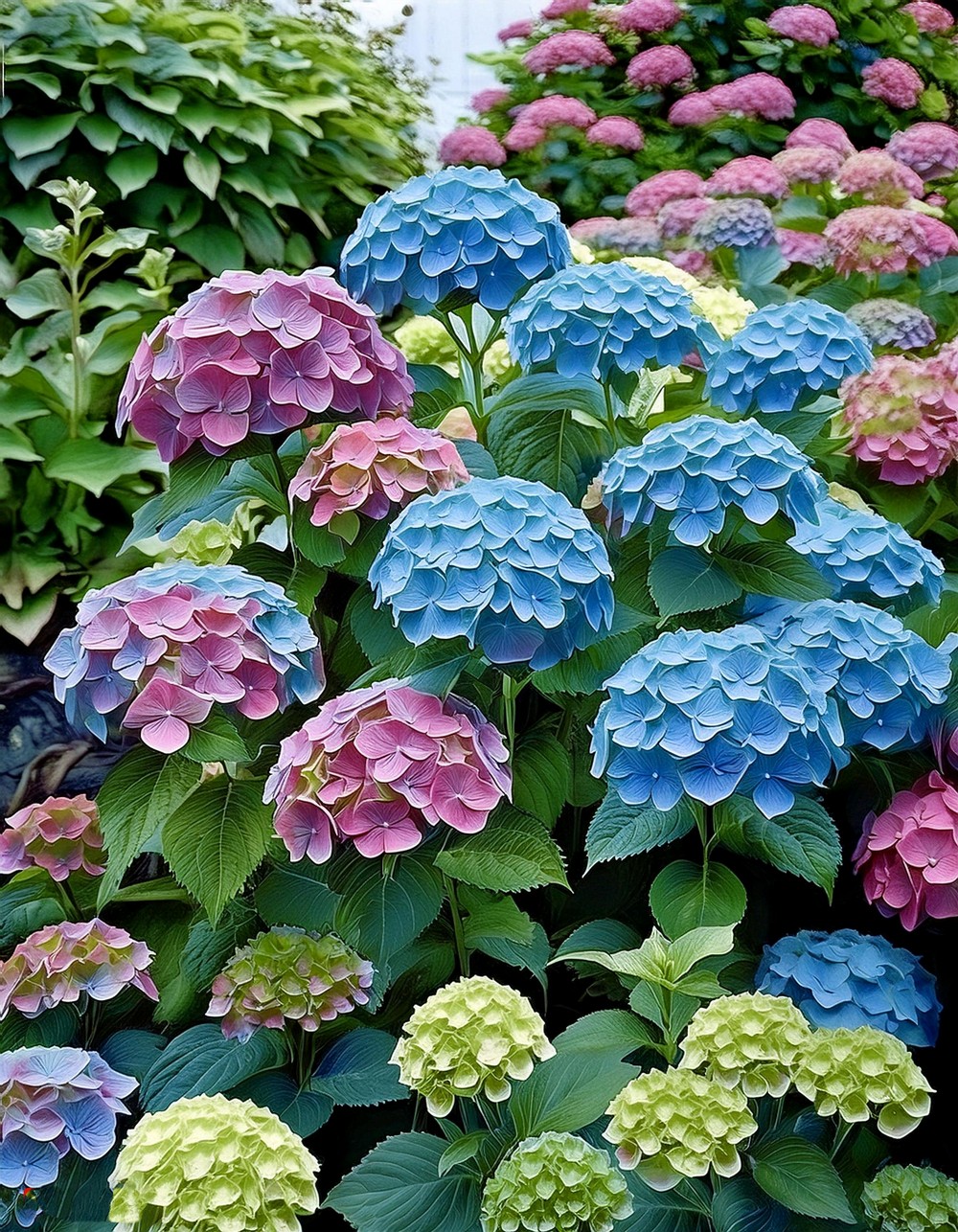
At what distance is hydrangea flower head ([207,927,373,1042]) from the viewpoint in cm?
123

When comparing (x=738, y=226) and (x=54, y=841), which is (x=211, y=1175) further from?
(x=738, y=226)

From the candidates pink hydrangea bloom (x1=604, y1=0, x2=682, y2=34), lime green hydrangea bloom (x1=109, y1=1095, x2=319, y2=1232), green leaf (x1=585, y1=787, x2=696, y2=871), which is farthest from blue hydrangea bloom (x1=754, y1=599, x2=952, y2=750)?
pink hydrangea bloom (x1=604, y1=0, x2=682, y2=34)

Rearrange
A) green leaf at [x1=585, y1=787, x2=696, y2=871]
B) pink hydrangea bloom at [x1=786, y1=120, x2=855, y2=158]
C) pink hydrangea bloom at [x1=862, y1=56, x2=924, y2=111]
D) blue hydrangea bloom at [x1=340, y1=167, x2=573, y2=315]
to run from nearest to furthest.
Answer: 1. green leaf at [x1=585, y1=787, x2=696, y2=871]
2. blue hydrangea bloom at [x1=340, y1=167, x2=573, y2=315]
3. pink hydrangea bloom at [x1=786, y1=120, x2=855, y2=158]
4. pink hydrangea bloom at [x1=862, y1=56, x2=924, y2=111]

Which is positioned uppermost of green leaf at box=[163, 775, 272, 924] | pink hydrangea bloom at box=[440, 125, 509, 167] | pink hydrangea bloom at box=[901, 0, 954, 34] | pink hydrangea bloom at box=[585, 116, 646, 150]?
pink hydrangea bloom at box=[901, 0, 954, 34]

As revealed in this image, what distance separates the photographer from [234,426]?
50.0 inches

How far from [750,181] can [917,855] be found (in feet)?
5.15

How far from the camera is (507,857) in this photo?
1.15m

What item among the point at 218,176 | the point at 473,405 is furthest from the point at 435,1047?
the point at 218,176

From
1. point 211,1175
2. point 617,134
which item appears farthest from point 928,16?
point 211,1175

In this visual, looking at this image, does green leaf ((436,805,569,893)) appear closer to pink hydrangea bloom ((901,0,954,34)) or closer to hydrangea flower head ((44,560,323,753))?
hydrangea flower head ((44,560,323,753))

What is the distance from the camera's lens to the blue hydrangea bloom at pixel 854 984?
1188 mm

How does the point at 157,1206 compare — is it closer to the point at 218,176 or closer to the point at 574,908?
the point at 574,908

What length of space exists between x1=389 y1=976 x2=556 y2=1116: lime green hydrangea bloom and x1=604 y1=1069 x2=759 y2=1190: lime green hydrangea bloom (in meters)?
0.08

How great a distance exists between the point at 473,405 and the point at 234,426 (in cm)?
41
